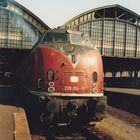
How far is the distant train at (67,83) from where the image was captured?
9.59m

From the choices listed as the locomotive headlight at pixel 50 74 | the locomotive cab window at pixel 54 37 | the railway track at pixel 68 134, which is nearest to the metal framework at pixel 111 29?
the locomotive cab window at pixel 54 37

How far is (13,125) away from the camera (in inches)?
347

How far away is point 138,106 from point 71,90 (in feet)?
25.1

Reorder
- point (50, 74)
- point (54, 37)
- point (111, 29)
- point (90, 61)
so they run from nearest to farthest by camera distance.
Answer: point (50, 74) < point (90, 61) < point (54, 37) < point (111, 29)

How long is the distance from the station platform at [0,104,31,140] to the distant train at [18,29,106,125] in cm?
61

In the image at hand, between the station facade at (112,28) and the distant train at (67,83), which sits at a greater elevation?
the station facade at (112,28)

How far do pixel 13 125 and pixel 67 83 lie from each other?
190 cm

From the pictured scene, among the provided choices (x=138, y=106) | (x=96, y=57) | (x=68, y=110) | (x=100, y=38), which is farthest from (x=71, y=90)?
(x=100, y=38)

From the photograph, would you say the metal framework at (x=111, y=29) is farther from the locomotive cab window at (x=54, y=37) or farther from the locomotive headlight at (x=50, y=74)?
the locomotive headlight at (x=50, y=74)

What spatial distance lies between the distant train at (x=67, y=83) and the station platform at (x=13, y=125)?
2.01 ft

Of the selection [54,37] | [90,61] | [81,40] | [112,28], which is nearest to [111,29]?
[112,28]

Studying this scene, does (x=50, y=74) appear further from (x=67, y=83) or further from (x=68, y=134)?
(x=68, y=134)

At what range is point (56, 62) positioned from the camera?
9.77 metres

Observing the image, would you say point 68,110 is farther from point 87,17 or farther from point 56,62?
point 87,17
